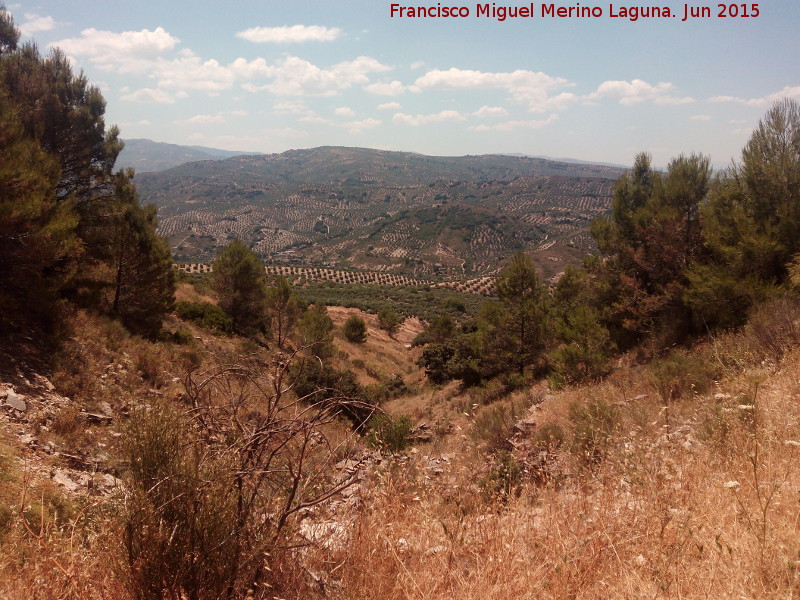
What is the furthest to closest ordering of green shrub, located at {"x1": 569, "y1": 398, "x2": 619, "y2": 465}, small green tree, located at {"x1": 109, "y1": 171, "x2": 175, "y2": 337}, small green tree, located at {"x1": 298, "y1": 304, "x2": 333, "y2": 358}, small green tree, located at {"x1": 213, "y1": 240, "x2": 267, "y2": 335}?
small green tree, located at {"x1": 213, "y1": 240, "x2": 267, "y2": 335}
small green tree, located at {"x1": 298, "y1": 304, "x2": 333, "y2": 358}
small green tree, located at {"x1": 109, "y1": 171, "x2": 175, "y2": 337}
green shrub, located at {"x1": 569, "y1": 398, "x2": 619, "y2": 465}

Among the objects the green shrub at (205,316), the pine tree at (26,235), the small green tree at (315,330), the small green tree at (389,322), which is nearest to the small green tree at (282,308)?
the small green tree at (315,330)

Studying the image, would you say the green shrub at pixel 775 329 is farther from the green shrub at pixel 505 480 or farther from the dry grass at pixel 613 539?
the green shrub at pixel 505 480

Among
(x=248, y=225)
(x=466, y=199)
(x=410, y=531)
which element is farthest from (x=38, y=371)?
(x=466, y=199)

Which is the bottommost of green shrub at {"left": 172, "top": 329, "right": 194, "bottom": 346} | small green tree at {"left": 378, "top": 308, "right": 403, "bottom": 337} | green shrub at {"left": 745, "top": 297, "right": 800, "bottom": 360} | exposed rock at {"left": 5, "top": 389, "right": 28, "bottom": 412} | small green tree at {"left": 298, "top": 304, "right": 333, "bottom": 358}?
small green tree at {"left": 378, "top": 308, "right": 403, "bottom": 337}

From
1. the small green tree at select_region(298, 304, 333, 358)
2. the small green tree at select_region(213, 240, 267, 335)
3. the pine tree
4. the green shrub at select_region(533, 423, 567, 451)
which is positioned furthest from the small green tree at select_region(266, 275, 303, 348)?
the green shrub at select_region(533, 423, 567, 451)

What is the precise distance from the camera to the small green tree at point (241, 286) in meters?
19.3

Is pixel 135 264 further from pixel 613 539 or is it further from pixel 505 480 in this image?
pixel 613 539

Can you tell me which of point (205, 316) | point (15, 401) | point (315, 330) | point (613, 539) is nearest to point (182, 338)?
point (205, 316)

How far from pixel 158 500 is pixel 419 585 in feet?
4.76

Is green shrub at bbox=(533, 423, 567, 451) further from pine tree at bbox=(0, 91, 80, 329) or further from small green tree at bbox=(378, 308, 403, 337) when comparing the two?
small green tree at bbox=(378, 308, 403, 337)

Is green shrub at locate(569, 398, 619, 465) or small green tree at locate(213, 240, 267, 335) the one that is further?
small green tree at locate(213, 240, 267, 335)

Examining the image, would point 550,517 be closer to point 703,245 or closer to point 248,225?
point 703,245

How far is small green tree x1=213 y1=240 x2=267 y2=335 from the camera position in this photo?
19.3 metres

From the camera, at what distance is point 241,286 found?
19953 mm
